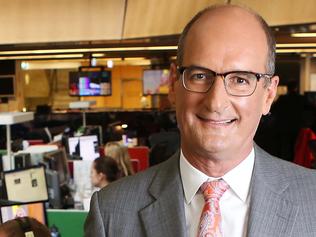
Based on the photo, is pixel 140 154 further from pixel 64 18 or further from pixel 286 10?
pixel 286 10

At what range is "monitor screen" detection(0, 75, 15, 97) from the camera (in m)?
13.7

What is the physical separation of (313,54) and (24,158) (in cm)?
1066

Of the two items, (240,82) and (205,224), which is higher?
(240,82)

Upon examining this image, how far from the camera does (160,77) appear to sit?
12.5 meters

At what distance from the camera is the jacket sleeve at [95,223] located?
1.14 meters

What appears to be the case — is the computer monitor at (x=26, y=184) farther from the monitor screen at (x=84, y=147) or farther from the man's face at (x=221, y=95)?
the man's face at (x=221, y=95)

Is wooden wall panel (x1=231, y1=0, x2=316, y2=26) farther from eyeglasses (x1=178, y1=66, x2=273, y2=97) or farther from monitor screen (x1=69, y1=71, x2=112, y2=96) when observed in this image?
monitor screen (x1=69, y1=71, x2=112, y2=96)

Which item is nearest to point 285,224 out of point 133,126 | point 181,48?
point 181,48

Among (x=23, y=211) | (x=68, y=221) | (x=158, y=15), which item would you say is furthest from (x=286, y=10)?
(x=23, y=211)

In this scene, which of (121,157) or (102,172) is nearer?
(102,172)

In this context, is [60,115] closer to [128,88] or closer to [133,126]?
[133,126]

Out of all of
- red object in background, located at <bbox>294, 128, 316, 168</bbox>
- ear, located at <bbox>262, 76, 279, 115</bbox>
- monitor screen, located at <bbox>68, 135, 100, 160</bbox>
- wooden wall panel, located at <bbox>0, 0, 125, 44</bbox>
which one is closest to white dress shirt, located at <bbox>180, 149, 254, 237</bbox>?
ear, located at <bbox>262, 76, 279, 115</bbox>

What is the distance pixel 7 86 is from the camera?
45.3ft

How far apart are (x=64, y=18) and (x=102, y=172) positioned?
2.80m
